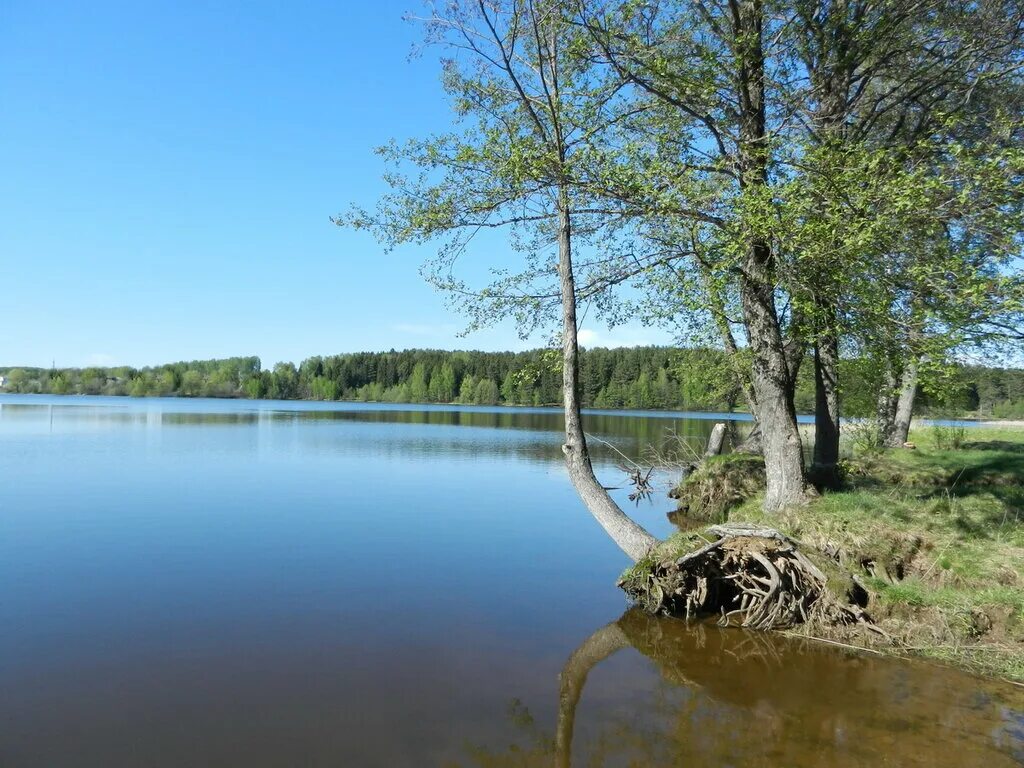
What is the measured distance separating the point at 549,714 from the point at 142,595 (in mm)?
6608

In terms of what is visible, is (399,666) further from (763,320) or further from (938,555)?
(763,320)

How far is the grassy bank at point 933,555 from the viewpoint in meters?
7.54

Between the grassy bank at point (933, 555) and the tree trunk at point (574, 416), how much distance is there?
7.86ft

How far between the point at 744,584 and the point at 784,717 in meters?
3.00

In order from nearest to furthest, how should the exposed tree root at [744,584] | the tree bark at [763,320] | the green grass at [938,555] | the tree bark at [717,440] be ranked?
1. the green grass at [938,555]
2. the exposed tree root at [744,584]
3. the tree bark at [763,320]
4. the tree bark at [717,440]

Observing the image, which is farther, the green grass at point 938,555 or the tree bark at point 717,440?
the tree bark at point 717,440

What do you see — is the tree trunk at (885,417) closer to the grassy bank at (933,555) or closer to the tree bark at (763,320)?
the grassy bank at (933,555)

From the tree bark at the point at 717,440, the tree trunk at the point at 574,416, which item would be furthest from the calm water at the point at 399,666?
the tree bark at the point at 717,440

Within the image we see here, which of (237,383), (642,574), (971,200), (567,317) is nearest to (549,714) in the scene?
(642,574)

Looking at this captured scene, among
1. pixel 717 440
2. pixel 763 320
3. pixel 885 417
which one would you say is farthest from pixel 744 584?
pixel 717 440

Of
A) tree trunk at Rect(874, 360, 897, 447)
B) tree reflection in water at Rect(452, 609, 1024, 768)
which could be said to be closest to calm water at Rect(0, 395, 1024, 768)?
tree reflection in water at Rect(452, 609, 1024, 768)

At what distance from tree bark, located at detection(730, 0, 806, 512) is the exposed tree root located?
211cm

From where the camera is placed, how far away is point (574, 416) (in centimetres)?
1046

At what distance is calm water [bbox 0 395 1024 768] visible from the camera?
585 centimetres
